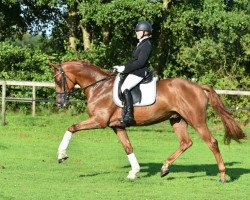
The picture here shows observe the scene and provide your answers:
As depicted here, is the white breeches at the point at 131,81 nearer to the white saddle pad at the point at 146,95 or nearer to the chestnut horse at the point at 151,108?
the white saddle pad at the point at 146,95

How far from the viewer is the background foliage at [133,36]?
25812mm

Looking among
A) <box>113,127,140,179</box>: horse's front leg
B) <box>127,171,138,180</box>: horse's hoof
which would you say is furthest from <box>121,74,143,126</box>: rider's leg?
<box>127,171,138,180</box>: horse's hoof

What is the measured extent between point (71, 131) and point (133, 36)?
17.3m

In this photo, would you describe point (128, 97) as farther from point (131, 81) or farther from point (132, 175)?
point (132, 175)

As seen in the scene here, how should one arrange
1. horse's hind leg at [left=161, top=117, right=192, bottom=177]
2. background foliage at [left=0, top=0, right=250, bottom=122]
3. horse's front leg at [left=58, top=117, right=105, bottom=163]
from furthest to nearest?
background foliage at [left=0, top=0, right=250, bottom=122]
horse's hind leg at [left=161, top=117, right=192, bottom=177]
horse's front leg at [left=58, top=117, right=105, bottom=163]

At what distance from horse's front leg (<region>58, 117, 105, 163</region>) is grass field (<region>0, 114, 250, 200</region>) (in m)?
0.40

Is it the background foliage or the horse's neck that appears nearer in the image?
the horse's neck

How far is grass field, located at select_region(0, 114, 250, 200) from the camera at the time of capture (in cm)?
1097

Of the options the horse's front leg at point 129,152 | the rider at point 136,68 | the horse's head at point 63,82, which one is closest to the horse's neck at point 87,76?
the horse's head at point 63,82

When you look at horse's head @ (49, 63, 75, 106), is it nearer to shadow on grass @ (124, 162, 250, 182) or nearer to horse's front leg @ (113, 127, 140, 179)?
horse's front leg @ (113, 127, 140, 179)

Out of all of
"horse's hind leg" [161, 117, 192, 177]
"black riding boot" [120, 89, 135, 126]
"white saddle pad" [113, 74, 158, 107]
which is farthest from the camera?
"horse's hind leg" [161, 117, 192, 177]

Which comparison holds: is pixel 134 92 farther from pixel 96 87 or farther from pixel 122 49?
pixel 122 49

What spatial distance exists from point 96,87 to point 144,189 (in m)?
→ 2.67

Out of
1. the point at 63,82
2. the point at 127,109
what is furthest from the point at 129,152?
the point at 63,82
